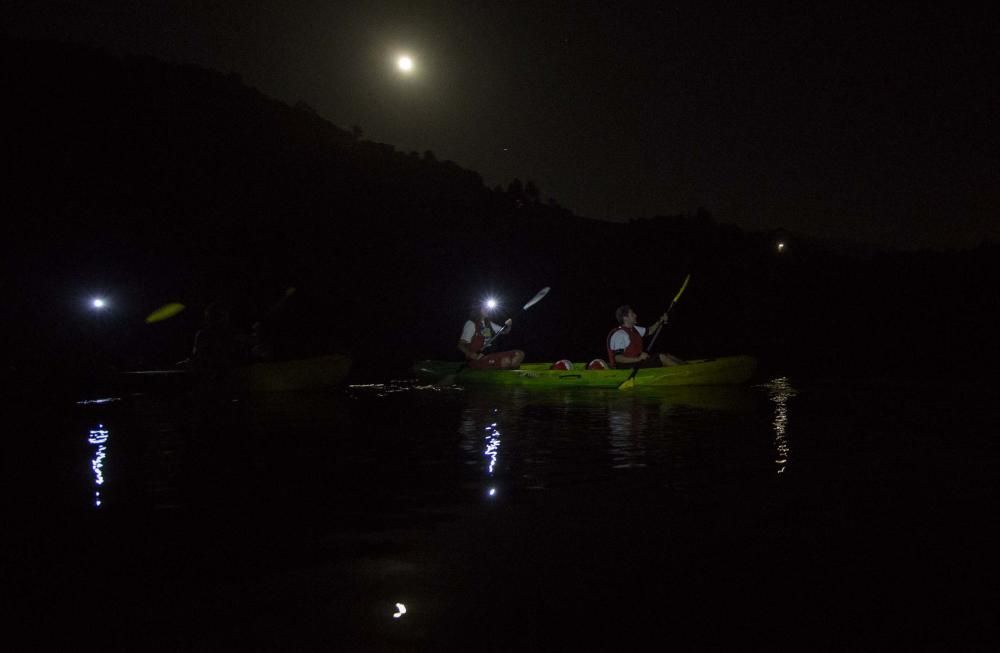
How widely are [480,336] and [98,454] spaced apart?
11.4 meters

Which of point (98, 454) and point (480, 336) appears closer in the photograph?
point (98, 454)

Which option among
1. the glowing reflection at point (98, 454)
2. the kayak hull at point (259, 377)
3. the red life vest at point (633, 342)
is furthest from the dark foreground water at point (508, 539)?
the red life vest at point (633, 342)

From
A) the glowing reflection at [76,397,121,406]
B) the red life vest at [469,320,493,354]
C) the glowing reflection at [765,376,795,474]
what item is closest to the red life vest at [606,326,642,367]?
the glowing reflection at [765,376,795,474]

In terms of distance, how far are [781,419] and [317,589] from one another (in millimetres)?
8813

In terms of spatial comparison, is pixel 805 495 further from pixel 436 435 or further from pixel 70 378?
pixel 70 378

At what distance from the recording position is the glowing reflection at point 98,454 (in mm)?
6820

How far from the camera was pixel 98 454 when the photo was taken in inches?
344

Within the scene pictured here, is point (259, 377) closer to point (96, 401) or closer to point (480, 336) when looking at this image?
point (96, 401)

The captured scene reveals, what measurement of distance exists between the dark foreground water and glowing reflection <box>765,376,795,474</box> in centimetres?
7

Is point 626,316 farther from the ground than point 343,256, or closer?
closer

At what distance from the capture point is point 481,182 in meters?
82.8

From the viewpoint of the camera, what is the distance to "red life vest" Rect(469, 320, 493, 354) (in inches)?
761

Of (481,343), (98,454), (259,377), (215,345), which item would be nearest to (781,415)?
(481,343)

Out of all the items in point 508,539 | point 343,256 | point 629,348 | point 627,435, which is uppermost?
point 343,256
